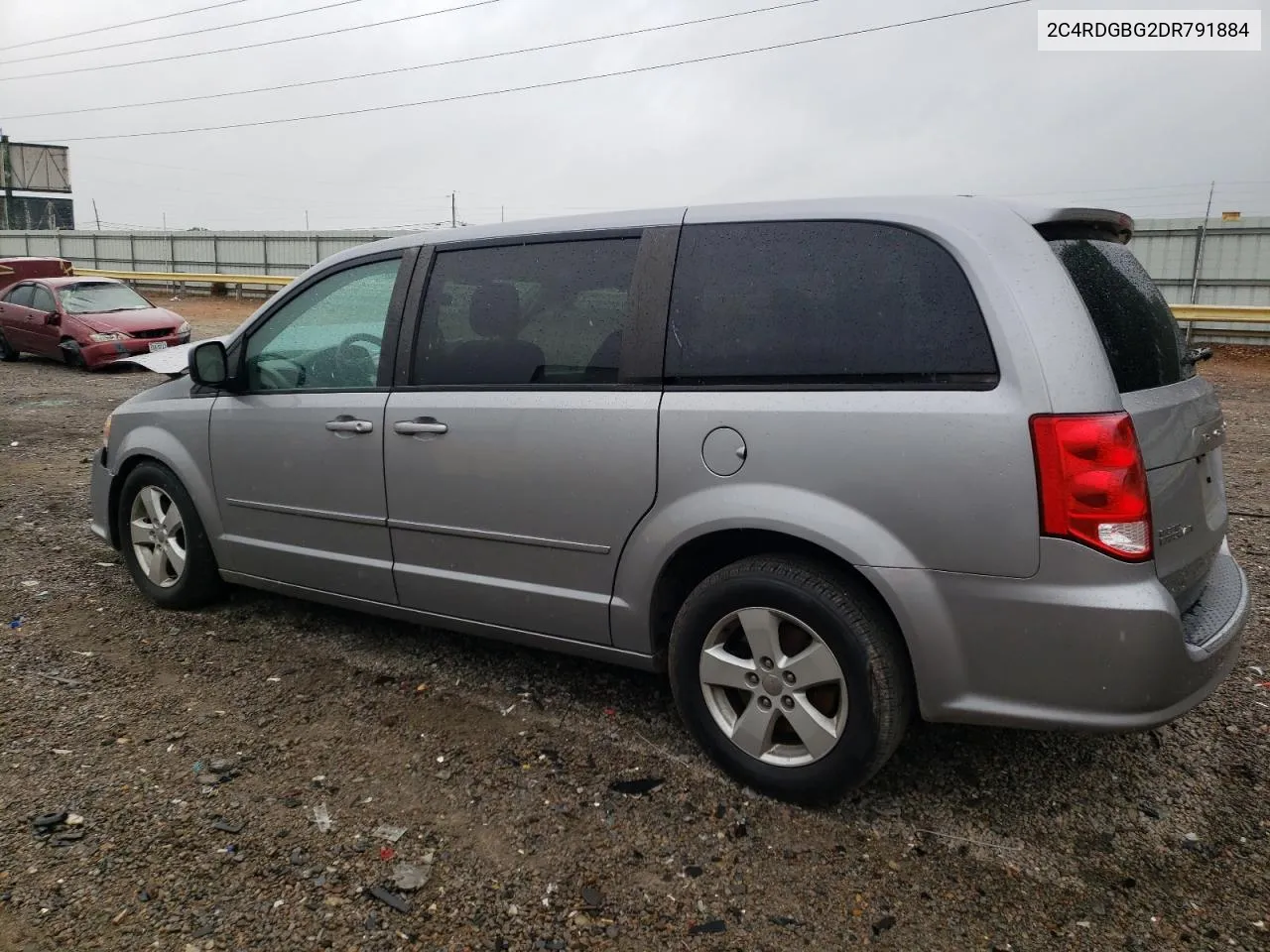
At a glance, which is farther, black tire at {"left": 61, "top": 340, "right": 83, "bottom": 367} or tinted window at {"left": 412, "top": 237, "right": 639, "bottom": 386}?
black tire at {"left": 61, "top": 340, "right": 83, "bottom": 367}

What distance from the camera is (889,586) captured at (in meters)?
2.63

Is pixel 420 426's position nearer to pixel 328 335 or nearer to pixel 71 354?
pixel 328 335

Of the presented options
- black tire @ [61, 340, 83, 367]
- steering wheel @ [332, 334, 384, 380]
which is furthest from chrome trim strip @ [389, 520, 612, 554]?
black tire @ [61, 340, 83, 367]

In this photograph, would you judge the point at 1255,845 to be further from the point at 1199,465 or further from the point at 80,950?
the point at 80,950

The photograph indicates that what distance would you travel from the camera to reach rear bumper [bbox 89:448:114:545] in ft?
15.9

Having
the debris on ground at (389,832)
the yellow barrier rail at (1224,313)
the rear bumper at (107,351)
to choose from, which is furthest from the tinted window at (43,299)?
the yellow barrier rail at (1224,313)

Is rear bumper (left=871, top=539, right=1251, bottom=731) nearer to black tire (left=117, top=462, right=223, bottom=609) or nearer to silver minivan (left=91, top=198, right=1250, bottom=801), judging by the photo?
silver minivan (left=91, top=198, right=1250, bottom=801)

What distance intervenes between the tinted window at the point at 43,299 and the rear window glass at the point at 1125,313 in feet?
54.0

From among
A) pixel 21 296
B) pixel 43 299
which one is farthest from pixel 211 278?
pixel 43 299

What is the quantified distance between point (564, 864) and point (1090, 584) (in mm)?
1568

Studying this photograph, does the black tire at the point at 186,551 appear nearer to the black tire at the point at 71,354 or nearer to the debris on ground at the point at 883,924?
the debris on ground at the point at 883,924

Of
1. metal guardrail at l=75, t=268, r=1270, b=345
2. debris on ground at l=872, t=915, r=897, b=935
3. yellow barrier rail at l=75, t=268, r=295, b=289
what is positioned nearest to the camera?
debris on ground at l=872, t=915, r=897, b=935

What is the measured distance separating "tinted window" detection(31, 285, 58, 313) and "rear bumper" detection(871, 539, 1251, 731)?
54.1ft

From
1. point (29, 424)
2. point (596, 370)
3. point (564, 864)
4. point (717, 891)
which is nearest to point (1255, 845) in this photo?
point (717, 891)
